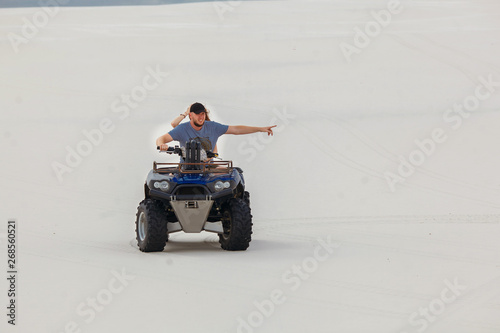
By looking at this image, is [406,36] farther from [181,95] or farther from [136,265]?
[136,265]

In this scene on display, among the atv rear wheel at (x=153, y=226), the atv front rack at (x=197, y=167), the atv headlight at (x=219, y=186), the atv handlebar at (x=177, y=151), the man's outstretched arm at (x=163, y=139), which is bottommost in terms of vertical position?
the atv rear wheel at (x=153, y=226)

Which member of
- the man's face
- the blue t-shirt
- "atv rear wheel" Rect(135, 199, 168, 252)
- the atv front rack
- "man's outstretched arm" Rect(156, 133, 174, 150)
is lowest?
"atv rear wheel" Rect(135, 199, 168, 252)

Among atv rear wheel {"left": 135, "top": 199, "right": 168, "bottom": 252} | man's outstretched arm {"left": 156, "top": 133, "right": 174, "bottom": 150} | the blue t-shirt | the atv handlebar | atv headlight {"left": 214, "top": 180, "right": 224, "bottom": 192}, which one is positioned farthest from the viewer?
the blue t-shirt

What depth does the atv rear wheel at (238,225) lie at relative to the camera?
10398 millimetres

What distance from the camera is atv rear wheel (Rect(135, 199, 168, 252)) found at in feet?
33.9

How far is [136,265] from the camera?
380 inches

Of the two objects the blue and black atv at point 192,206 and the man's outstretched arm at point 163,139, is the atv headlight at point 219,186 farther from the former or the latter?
the man's outstretched arm at point 163,139

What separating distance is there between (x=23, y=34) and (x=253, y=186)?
15706 mm

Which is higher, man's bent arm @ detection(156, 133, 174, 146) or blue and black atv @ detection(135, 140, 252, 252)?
man's bent arm @ detection(156, 133, 174, 146)

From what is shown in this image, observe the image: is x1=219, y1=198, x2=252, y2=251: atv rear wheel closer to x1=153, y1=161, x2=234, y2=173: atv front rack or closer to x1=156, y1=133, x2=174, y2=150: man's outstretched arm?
x1=153, y1=161, x2=234, y2=173: atv front rack

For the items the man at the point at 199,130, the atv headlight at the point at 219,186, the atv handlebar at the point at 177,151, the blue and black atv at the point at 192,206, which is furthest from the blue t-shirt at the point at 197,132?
the atv headlight at the point at 219,186

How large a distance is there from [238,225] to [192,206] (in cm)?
49

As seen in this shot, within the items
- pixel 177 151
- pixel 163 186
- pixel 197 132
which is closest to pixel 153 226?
pixel 163 186

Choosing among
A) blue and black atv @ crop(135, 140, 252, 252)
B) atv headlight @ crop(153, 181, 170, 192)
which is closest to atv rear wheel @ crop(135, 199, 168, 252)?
blue and black atv @ crop(135, 140, 252, 252)
